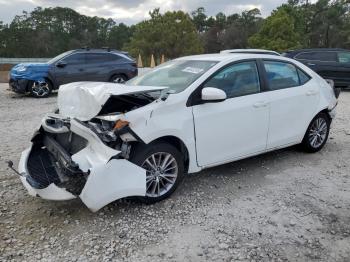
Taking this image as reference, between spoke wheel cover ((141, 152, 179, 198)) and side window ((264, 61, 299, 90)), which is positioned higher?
side window ((264, 61, 299, 90))

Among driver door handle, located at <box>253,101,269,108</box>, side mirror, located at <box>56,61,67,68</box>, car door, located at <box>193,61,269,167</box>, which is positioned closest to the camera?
car door, located at <box>193,61,269,167</box>

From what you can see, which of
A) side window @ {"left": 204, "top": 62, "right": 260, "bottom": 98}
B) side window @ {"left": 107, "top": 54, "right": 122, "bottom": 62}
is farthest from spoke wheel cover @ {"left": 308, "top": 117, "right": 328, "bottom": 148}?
side window @ {"left": 107, "top": 54, "right": 122, "bottom": 62}

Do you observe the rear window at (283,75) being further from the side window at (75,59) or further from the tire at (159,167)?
the side window at (75,59)

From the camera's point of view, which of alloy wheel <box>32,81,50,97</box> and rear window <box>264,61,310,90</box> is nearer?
rear window <box>264,61,310,90</box>

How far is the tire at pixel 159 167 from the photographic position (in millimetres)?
3770

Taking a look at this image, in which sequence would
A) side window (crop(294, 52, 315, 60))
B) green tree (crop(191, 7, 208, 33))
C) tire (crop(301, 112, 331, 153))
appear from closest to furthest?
tire (crop(301, 112, 331, 153)) → side window (crop(294, 52, 315, 60)) → green tree (crop(191, 7, 208, 33))

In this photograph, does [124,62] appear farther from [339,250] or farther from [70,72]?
[339,250]

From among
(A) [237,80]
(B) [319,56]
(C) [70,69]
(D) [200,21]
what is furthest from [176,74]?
(D) [200,21]

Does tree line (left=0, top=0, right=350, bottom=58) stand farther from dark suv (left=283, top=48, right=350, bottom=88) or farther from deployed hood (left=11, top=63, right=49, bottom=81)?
deployed hood (left=11, top=63, right=49, bottom=81)

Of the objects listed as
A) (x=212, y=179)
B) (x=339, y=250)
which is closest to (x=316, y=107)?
(x=212, y=179)

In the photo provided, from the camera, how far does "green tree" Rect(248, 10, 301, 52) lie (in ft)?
151

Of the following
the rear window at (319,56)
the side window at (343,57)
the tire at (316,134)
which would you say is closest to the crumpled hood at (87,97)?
the tire at (316,134)

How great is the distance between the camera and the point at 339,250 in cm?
324

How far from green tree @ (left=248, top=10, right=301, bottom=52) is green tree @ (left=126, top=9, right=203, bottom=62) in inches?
537
